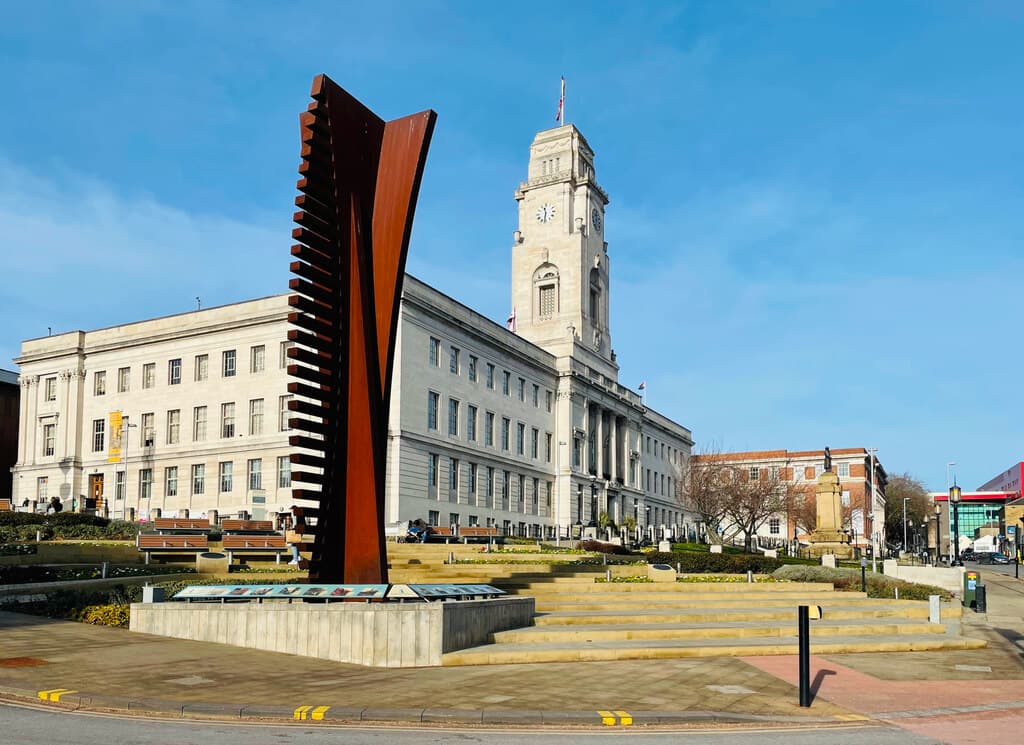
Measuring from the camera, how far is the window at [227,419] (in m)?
62.8

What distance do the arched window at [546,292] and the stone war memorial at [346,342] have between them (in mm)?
72214

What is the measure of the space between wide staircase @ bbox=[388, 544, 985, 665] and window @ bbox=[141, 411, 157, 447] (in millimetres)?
40474

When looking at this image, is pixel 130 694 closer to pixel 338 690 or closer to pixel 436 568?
pixel 338 690

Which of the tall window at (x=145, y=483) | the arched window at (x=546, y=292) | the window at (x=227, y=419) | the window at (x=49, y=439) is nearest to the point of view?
the window at (x=227, y=419)

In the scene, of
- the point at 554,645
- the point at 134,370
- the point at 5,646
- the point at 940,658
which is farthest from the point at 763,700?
the point at 134,370

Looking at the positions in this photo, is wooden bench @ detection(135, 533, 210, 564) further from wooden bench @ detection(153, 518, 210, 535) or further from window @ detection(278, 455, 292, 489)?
window @ detection(278, 455, 292, 489)

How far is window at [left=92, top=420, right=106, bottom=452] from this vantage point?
68500 millimetres

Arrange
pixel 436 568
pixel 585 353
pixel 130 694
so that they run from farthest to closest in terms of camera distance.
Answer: pixel 585 353 → pixel 436 568 → pixel 130 694

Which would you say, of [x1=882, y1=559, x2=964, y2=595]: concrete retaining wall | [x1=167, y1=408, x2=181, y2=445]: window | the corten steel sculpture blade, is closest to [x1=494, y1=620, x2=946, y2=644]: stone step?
the corten steel sculpture blade

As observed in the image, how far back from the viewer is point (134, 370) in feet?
222

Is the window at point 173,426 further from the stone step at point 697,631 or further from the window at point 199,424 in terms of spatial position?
the stone step at point 697,631

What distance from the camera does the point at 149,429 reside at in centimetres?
6638

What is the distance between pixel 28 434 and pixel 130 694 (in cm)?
6751

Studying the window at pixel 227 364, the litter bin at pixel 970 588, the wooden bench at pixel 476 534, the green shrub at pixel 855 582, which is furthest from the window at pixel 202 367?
the litter bin at pixel 970 588
